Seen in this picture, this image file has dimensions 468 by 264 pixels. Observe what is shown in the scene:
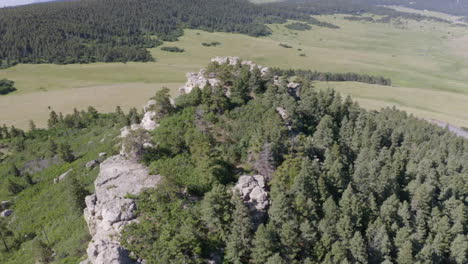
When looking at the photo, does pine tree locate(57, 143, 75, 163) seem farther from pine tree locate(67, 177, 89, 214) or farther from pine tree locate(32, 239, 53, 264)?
pine tree locate(32, 239, 53, 264)

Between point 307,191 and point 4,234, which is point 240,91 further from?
point 4,234

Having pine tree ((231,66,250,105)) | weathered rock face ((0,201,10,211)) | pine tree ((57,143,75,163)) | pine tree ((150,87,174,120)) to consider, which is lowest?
weathered rock face ((0,201,10,211))

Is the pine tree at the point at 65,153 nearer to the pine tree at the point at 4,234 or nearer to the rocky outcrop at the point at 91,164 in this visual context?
the rocky outcrop at the point at 91,164

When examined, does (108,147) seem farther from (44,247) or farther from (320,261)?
(320,261)

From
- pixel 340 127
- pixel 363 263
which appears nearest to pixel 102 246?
pixel 363 263

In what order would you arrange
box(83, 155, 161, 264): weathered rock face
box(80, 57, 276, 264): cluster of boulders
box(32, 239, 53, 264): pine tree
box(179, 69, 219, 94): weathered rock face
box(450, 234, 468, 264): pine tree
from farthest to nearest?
1. box(179, 69, 219, 94): weathered rock face
2. box(450, 234, 468, 264): pine tree
3. box(32, 239, 53, 264): pine tree
4. box(80, 57, 276, 264): cluster of boulders
5. box(83, 155, 161, 264): weathered rock face

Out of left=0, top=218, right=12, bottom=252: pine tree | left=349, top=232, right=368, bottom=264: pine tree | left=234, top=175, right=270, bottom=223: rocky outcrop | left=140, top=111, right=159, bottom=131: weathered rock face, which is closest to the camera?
left=349, top=232, right=368, bottom=264: pine tree

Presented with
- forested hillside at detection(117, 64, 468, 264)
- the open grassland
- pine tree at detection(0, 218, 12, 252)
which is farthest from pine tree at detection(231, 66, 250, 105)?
the open grassland
